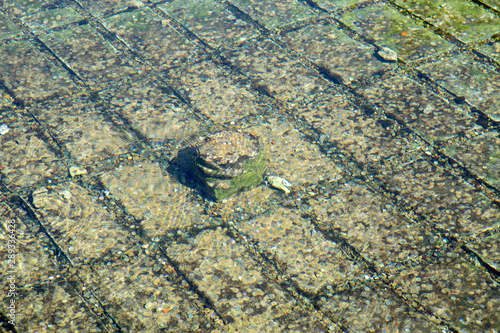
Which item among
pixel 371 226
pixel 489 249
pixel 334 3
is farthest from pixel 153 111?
pixel 489 249

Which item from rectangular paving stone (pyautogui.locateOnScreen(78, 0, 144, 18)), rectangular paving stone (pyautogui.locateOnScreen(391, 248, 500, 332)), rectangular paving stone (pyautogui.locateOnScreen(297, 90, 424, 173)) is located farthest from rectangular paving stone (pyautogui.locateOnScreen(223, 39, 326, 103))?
rectangular paving stone (pyautogui.locateOnScreen(391, 248, 500, 332))

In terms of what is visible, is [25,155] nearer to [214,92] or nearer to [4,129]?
[4,129]

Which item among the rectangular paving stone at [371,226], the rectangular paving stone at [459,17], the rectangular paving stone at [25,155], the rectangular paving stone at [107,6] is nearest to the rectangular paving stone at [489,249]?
the rectangular paving stone at [371,226]

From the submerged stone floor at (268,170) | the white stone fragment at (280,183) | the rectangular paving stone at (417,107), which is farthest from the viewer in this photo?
Answer: the rectangular paving stone at (417,107)

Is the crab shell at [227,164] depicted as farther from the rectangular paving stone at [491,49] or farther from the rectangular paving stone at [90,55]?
the rectangular paving stone at [491,49]

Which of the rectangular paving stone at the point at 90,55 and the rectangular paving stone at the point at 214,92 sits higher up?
the rectangular paving stone at the point at 214,92

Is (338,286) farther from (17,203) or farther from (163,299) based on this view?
(17,203)

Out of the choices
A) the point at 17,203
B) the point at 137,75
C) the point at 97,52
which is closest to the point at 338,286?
the point at 17,203
